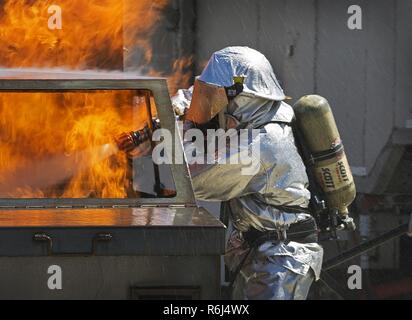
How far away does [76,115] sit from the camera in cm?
443

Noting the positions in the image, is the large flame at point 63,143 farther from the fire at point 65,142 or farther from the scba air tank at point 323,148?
the scba air tank at point 323,148

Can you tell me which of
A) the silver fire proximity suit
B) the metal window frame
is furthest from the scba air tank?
the metal window frame

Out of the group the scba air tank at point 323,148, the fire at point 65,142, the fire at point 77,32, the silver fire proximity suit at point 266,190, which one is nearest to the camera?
the fire at point 65,142

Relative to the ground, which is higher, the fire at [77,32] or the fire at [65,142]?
the fire at [77,32]

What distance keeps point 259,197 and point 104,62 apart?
9.65ft

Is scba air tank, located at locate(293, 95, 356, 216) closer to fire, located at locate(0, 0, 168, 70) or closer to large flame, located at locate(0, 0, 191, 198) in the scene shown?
large flame, located at locate(0, 0, 191, 198)

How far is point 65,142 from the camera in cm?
436

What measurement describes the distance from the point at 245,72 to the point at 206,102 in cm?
25

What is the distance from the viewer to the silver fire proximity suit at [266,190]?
4.83 meters

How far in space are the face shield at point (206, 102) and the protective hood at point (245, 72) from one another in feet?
0.10

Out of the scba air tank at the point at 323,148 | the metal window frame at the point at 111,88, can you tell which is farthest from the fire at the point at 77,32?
the scba air tank at the point at 323,148
